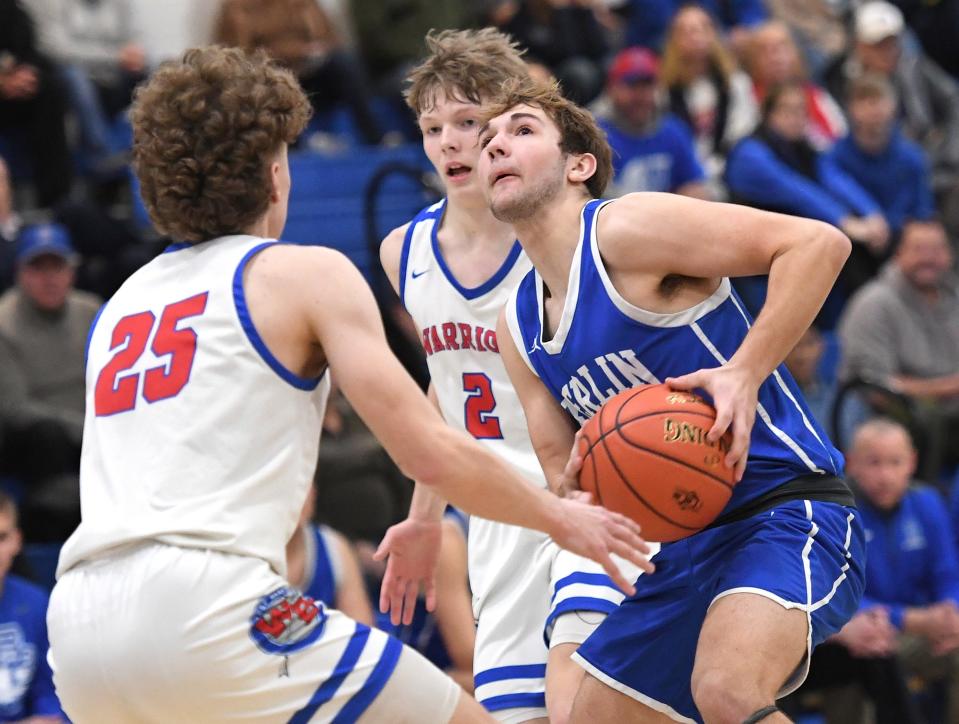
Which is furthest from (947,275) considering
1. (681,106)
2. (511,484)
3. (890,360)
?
(511,484)

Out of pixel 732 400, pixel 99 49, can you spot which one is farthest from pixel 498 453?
pixel 99 49

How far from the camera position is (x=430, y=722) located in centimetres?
330

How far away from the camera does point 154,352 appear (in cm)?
342

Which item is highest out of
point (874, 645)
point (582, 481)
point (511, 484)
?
point (511, 484)

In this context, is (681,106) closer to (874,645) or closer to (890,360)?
(890,360)

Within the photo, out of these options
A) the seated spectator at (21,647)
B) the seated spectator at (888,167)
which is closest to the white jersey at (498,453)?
the seated spectator at (21,647)

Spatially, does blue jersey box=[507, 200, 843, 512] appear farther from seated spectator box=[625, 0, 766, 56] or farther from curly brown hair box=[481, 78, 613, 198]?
seated spectator box=[625, 0, 766, 56]

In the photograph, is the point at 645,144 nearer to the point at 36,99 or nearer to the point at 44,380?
the point at 36,99

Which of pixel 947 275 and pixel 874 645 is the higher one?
pixel 947 275

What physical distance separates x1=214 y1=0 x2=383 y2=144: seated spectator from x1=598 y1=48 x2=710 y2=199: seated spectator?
1963mm

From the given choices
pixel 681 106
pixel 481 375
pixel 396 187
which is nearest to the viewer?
pixel 481 375

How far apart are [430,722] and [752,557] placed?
1.10 meters

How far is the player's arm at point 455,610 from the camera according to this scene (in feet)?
21.9

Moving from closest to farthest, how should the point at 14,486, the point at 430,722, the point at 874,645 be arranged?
the point at 430,722 < the point at 874,645 < the point at 14,486
